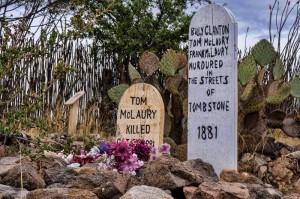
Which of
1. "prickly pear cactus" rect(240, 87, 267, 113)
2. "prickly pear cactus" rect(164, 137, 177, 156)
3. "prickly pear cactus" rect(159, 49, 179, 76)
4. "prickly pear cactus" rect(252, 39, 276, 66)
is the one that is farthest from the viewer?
"prickly pear cactus" rect(252, 39, 276, 66)

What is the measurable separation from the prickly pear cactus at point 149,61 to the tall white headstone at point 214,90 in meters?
1.49

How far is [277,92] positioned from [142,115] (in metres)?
1.76

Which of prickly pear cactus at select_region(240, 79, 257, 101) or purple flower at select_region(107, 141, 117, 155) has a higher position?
prickly pear cactus at select_region(240, 79, 257, 101)

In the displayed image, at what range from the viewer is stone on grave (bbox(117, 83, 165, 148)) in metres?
6.73

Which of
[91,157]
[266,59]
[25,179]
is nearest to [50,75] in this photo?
[266,59]

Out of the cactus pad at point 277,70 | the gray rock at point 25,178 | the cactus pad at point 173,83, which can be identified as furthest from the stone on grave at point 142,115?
the gray rock at point 25,178

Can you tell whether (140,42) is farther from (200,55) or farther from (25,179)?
(25,179)

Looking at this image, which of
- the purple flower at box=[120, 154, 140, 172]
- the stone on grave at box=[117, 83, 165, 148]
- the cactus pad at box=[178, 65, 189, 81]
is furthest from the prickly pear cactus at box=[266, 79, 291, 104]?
the purple flower at box=[120, 154, 140, 172]

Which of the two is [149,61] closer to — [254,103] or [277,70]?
[254,103]

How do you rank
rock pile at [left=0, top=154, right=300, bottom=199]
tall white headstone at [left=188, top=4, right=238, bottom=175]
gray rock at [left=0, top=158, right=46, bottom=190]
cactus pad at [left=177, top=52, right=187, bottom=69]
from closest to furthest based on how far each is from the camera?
rock pile at [left=0, top=154, right=300, bottom=199] < gray rock at [left=0, top=158, right=46, bottom=190] < tall white headstone at [left=188, top=4, right=238, bottom=175] < cactus pad at [left=177, top=52, right=187, bottom=69]

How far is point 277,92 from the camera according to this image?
302 inches

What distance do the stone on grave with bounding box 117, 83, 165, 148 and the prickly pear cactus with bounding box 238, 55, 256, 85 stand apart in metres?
1.10

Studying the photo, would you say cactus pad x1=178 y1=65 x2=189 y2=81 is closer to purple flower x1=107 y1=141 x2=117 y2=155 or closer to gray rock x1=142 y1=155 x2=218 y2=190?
purple flower x1=107 y1=141 x2=117 y2=155

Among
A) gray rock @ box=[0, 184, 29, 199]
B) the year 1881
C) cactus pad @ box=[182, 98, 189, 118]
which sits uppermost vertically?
cactus pad @ box=[182, 98, 189, 118]
